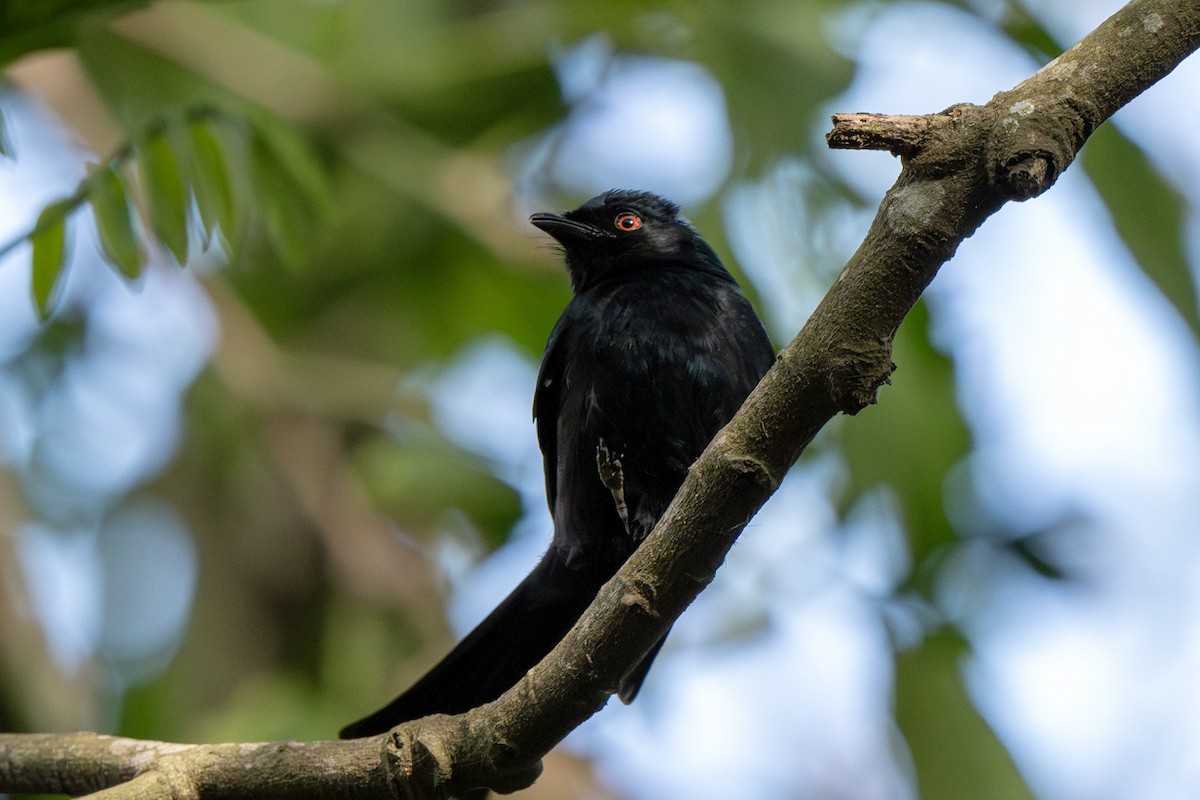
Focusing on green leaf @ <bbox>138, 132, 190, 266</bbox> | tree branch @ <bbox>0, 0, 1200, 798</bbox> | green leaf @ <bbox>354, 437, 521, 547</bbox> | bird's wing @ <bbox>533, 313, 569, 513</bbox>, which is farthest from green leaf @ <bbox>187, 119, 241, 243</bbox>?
green leaf @ <bbox>354, 437, 521, 547</bbox>

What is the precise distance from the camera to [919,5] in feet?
20.2

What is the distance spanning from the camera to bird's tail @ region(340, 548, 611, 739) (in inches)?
151

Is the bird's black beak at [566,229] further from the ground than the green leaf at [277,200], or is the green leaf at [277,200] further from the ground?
the bird's black beak at [566,229]

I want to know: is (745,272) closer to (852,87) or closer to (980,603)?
(852,87)

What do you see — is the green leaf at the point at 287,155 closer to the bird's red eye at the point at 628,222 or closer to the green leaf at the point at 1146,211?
the bird's red eye at the point at 628,222

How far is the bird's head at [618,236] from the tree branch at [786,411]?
6.39 feet

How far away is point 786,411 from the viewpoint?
271 cm

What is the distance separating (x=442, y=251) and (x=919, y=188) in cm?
576

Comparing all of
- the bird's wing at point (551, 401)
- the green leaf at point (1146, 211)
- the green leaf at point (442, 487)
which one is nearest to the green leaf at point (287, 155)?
the bird's wing at point (551, 401)

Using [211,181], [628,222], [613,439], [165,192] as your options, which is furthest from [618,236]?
[165,192]

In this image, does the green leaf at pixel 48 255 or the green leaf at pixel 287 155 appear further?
the green leaf at pixel 287 155

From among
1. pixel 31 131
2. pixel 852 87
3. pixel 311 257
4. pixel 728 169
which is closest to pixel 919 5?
pixel 852 87

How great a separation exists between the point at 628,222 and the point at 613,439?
117 cm

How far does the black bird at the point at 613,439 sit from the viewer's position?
390cm
